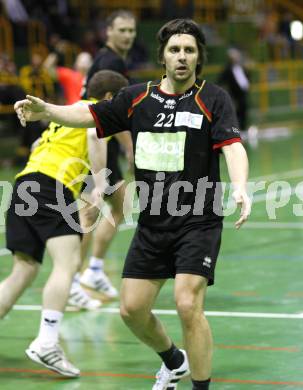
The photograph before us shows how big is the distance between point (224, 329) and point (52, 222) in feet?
5.74

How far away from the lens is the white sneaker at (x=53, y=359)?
6.38 meters

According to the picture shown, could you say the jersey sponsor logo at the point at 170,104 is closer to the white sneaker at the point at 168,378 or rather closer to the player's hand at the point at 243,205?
the player's hand at the point at 243,205

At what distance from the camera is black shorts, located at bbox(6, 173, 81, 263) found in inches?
263

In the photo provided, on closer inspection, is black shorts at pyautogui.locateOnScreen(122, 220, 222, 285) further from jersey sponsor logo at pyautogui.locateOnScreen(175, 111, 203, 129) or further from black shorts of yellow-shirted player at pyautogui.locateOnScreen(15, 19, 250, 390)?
jersey sponsor logo at pyautogui.locateOnScreen(175, 111, 203, 129)

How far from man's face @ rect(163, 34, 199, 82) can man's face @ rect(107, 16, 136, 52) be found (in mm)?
3668

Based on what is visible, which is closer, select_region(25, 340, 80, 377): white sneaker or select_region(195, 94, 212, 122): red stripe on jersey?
select_region(195, 94, 212, 122): red stripe on jersey

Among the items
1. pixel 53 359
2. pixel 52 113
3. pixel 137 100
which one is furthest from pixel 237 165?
pixel 53 359

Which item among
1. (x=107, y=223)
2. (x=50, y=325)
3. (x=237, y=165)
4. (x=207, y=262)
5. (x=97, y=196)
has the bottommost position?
(x=50, y=325)

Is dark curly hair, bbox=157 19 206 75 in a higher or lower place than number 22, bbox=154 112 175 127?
higher

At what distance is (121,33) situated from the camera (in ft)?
30.6

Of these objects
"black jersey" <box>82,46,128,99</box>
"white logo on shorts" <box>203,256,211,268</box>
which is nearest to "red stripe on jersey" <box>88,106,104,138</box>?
"white logo on shorts" <box>203,256,211,268</box>

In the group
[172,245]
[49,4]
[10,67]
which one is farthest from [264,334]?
[49,4]

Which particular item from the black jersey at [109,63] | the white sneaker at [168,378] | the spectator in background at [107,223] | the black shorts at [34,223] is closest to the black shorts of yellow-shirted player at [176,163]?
the white sneaker at [168,378]

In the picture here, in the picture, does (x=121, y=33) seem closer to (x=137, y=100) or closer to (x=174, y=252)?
(x=137, y=100)
